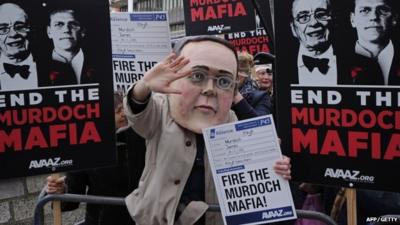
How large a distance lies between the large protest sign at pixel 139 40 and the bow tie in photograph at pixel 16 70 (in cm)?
156

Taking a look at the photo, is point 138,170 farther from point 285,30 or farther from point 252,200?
point 285,30

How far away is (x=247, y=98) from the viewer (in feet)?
12.3

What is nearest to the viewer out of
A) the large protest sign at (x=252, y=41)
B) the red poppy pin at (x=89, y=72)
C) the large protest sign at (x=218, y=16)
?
the red poppy pin at (x=89, y=72)

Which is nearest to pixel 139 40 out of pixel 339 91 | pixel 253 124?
pixel 253 124

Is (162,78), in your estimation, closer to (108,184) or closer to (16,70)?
(16,70)

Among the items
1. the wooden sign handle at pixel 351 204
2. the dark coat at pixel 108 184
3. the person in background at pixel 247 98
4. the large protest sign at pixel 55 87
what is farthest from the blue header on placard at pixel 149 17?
the wooden sign handle at pixel 351 204

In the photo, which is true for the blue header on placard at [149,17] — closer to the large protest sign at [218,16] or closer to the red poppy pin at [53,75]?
the large protest sign at [218,16]

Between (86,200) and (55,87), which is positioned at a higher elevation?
(55,87)

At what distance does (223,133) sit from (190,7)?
3.31 metres

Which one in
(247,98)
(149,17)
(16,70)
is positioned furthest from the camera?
(149,17)

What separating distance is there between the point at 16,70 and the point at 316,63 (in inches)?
55.4

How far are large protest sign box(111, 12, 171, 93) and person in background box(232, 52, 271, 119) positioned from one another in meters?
0.61

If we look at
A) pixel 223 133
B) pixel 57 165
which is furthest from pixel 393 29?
pixel 57 165

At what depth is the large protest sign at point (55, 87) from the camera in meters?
2.54
